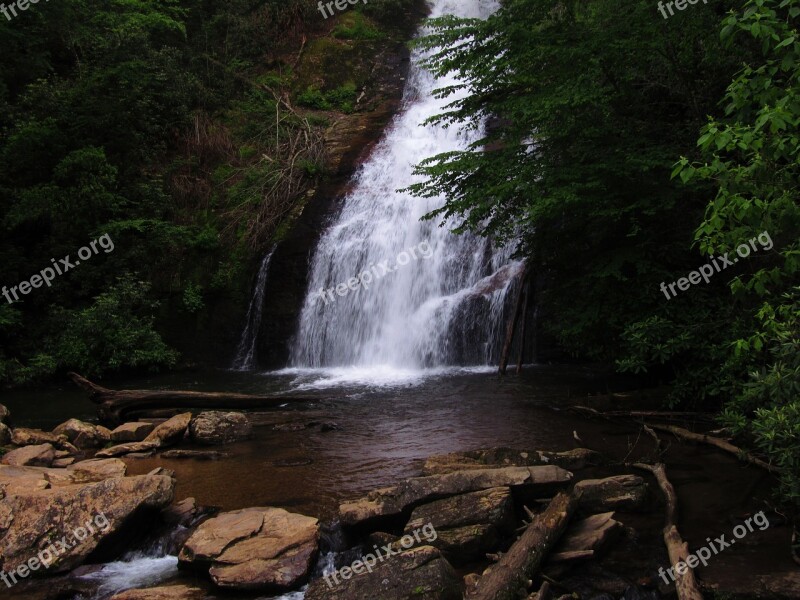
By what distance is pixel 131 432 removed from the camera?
816cm

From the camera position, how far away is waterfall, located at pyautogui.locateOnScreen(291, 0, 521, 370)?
13.2 m

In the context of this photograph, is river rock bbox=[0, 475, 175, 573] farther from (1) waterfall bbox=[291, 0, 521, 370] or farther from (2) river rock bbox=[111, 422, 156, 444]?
(1) waterfall bbox=[291, 0, 521, 370]

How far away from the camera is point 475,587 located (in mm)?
3930

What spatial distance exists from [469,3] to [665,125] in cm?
2508

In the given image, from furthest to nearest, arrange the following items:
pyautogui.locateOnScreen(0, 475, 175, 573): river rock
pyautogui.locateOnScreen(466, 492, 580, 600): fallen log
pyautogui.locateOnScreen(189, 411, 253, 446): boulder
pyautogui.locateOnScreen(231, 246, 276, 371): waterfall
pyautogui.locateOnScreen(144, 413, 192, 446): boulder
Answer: pyautogui.locateOnScreen(231, 246, 276, 371): waterfall
pyautogui.locateOnScreen(189, 411, 253, 446): boulder
pyautogui.locateOnScreen(144, 413, 192, 446): boulder
pyautogui.locateOnScreen(0, 475, 175, 573): river rock
pyautogui.locateOnScreen(466, 492, 580, 600): fallen log

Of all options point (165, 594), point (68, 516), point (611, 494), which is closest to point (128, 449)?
point (68, 516)

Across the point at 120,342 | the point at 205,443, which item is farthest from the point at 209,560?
the point at 120,342

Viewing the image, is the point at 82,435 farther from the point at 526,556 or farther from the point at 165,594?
Result: the point at 526,556

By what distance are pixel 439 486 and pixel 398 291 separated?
32.7 feet

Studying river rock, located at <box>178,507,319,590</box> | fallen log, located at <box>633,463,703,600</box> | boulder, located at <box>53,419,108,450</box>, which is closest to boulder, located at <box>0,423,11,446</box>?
boulder, located at <box>53,419,108,450</box>

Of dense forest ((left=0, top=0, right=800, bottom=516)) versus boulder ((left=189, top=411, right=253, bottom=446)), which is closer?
dense forest ((left=0, top=0, right=800, bottom=516))

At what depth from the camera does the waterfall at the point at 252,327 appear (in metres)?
15.6

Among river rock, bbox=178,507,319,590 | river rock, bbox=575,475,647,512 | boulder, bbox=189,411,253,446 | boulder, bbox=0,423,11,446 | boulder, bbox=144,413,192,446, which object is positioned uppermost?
boulder, bbox=0,423,11,446

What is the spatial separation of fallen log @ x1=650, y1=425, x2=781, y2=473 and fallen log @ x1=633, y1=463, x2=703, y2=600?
819 mm
